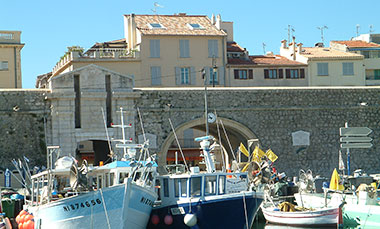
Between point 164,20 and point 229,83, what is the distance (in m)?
5.41

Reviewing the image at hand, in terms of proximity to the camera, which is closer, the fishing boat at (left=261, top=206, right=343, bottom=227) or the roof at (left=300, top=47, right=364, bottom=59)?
the fishing boat at (left=261, top=206, right=343, bottom=227)

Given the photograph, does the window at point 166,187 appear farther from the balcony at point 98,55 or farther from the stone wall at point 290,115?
the balcony at point 98,55

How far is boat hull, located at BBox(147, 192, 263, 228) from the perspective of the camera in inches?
837

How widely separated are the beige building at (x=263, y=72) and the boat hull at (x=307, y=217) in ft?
60.7

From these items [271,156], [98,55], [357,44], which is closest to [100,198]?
[271,156]

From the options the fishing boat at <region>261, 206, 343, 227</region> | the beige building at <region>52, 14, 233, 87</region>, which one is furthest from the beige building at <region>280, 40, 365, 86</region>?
the fishing boat at <region>261, 206, 343, 227</region>

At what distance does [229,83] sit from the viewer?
4306 cm

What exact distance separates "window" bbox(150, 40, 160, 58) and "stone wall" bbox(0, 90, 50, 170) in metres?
10.2

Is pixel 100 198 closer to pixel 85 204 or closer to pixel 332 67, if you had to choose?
pixel 85 204

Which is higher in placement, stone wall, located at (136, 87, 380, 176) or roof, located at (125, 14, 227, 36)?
roof, located at (125, 14, 227, 36)

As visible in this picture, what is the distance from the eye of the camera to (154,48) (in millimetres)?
41906

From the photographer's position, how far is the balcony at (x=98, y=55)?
39.8 metres

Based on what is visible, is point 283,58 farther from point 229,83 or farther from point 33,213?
point 33,213

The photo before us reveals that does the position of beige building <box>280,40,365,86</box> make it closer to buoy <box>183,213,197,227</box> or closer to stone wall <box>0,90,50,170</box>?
stone wall <box>0,90,50,170</box>
